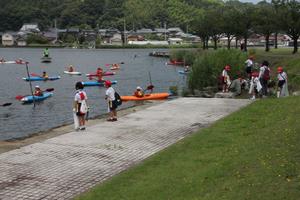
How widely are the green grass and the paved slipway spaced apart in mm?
830

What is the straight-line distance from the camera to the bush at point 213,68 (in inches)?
1347

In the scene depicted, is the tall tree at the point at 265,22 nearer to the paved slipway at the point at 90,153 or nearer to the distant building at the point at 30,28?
the paved slipway at the point at 90,153

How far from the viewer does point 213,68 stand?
113ft

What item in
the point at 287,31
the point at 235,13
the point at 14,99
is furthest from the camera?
the point at 235,13

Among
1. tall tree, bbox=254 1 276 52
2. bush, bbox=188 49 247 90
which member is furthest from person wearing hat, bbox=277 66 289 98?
tall tree, bbox=254 1 276 52

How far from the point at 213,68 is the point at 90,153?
21.4m

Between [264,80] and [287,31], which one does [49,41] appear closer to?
[287,31]

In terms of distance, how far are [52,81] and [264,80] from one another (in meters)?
34.5

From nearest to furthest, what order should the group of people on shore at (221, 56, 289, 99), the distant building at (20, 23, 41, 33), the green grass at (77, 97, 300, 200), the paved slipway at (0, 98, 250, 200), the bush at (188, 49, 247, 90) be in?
the green grass at (77, 97, 300, 200), the paved slipway at (0, 98, 250, 200), the group of people on shore at (221, 56, 289, 99), the bush at (188, 49, 247, 90), the distant building at (20, 23, 41, 33)

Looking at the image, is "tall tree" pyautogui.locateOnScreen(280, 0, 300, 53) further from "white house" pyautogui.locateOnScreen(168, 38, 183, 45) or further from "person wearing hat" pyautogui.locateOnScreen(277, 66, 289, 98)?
"white house" pyautogui.locateOnScreen(168, 38, 183, 45)

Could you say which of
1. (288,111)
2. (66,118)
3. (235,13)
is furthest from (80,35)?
(288,111)

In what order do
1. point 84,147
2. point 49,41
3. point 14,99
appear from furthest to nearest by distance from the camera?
point 49,41 → point 14,99 → point 84,147

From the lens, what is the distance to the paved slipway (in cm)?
1139

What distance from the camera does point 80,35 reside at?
607 ft
